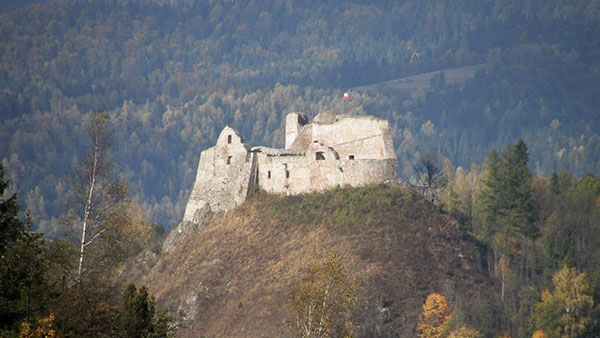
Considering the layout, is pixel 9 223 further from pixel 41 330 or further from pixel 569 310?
pixel 569 310

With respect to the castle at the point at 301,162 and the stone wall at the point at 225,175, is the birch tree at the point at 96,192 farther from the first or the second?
the stone wall at the point at 225,175

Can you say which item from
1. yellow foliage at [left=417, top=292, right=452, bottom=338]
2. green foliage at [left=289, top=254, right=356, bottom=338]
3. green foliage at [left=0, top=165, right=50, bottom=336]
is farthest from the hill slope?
green foliage at [left=0, top=165, right=50, bottom=336]

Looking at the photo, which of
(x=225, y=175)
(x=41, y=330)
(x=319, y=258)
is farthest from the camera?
(x=225, y=175)

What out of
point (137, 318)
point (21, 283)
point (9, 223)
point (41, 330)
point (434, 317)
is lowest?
point (434, 317)

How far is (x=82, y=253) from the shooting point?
4491 centimetres

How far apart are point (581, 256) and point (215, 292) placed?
2765 centimetres

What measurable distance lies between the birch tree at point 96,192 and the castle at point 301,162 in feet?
108

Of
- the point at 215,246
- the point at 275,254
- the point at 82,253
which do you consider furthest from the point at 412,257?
the point at 82,253

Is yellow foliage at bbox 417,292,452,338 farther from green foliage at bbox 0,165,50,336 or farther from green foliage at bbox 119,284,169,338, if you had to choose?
green foliage at bbox 0,165,50,336

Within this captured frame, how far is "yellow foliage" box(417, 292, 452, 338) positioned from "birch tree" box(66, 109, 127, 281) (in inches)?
1086

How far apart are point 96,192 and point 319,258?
2921cm

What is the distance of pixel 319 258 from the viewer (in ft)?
252

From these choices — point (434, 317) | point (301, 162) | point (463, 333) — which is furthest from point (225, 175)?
point (463, 333)

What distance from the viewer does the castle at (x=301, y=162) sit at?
3196 inches
